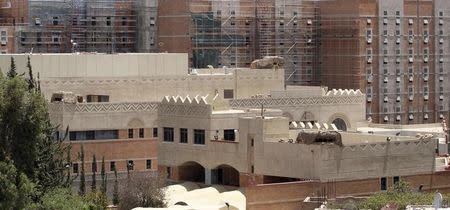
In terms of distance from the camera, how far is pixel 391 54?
109125 mm

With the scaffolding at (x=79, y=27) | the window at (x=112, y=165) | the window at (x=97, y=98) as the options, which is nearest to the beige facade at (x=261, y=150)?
the window at (x=112, y=165)

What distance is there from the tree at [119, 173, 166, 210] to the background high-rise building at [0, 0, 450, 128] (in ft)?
75.9

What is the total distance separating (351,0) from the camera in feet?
350

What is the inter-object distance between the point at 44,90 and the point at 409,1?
34666 millimetres

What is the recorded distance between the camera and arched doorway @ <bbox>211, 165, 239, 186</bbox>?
7850cm

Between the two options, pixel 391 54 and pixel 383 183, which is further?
pixel 391 54

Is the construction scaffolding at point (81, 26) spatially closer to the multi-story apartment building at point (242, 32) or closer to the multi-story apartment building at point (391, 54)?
the multi-story apartment building at point (242, 32)

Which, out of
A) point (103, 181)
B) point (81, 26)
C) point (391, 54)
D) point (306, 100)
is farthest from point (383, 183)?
point (391, 54)

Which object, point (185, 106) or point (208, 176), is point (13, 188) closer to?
point (208, 176)

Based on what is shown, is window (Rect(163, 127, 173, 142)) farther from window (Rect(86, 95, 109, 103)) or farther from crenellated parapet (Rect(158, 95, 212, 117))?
window (Rect(86, 95, 109, 103))

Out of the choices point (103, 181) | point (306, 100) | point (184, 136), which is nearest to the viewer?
point (103, 181)

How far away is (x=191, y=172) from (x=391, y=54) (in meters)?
31.8

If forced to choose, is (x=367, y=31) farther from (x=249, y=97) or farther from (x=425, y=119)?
(x=249, y=97)

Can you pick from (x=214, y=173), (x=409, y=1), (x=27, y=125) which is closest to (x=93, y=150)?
(x=214, y=173)
